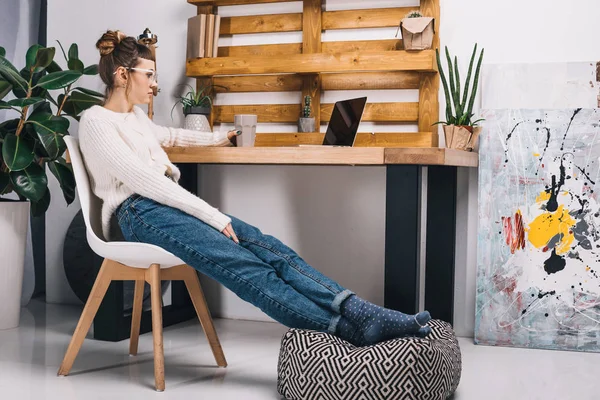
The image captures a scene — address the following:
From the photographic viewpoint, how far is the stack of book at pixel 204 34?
11.4 feet

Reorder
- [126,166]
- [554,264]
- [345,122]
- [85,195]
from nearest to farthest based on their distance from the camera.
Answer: [126,166] < [85,195] < [345,122] < [554,264]

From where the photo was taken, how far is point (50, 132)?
10.6 feet

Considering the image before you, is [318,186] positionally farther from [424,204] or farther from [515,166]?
[515,166]

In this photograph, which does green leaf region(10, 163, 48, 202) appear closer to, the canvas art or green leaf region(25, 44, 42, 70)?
green leaf region(25, 44, 42, 70)

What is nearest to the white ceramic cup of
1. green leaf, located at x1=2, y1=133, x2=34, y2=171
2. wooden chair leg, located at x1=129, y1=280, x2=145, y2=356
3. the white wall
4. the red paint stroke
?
the white wall

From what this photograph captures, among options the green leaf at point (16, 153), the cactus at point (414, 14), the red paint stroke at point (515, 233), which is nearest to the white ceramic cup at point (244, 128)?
the cactus at point (414, 14)

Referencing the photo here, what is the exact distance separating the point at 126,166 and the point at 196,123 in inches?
39.5

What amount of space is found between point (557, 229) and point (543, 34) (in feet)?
2.68

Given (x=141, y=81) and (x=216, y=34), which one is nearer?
(x=141, y=81)

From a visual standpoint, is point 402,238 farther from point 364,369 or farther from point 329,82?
point 329,82

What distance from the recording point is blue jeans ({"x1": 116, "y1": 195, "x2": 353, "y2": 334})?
2273mm

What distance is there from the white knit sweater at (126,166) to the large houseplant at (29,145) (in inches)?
26.3

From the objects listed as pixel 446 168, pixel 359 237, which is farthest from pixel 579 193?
pixel 359 237

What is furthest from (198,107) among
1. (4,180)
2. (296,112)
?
(4,180)
